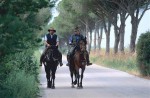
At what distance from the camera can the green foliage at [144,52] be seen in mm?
28297

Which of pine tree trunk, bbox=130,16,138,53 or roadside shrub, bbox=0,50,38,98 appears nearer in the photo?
roadside shrub, bbox=0,50,38,98

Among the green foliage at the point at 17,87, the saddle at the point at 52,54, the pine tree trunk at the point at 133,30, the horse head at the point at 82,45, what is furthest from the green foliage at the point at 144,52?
the pine tree trunk at the point at 133,30

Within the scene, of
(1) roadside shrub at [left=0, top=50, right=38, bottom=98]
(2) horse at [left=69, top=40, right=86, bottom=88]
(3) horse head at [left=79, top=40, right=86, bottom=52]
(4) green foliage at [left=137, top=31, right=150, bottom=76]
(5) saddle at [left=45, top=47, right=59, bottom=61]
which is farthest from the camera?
(4) green foliage at [left=137, top=31, right=150, bottom=76]

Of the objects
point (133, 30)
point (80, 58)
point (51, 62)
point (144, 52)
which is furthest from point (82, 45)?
point (133, 30)

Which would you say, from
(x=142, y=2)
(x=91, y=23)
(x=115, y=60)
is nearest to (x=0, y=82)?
(x=115, y=60)

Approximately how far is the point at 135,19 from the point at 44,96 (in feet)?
99.3

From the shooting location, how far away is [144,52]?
2855 cm

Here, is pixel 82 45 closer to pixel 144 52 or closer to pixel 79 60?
pixel 79 60

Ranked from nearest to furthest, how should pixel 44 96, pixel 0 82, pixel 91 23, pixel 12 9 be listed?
pixel 12 9 < pixel 0 82 < pixel 44 96 < pixel 91 23

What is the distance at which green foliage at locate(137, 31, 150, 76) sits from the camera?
2830cm

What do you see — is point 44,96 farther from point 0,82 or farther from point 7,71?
point 0,82

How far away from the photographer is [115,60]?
149 ft

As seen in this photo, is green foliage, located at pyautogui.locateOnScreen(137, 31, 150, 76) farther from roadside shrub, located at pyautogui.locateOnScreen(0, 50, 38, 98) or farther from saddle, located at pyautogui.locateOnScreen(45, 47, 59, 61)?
roadside shrub, located at pyautogui.locateOnScreen(0, 50, 38, 98)

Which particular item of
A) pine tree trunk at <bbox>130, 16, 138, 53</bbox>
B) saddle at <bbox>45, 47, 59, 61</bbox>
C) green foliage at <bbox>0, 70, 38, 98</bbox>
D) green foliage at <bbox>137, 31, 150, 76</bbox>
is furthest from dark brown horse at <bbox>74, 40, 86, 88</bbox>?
pine tree trunk at <bbox>130, 16, 138, 53</bbox>
